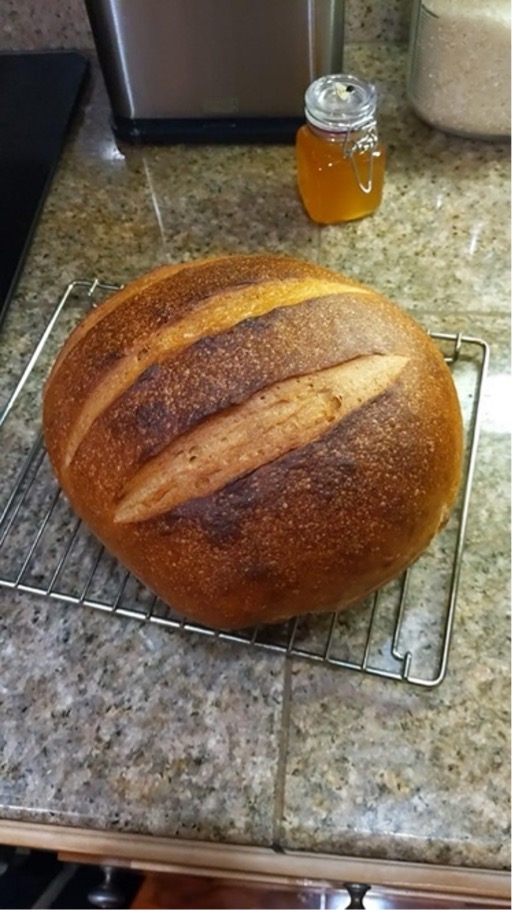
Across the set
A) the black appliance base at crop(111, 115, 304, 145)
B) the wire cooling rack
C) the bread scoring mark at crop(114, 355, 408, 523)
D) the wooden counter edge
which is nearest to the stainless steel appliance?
the black appliance base at crop(111, 115, 304, 145)

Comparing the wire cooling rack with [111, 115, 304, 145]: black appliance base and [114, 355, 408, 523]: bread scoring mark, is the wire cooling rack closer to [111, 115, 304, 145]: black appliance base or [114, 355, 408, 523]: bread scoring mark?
[114, 355, 408, 523]: bread scoring mark

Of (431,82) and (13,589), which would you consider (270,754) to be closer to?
(13,589)

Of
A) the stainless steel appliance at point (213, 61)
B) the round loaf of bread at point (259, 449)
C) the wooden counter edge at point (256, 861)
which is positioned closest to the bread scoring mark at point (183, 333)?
the round loaf of bread at point (259, 449)

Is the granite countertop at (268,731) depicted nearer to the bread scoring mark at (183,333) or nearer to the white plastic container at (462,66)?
the bread scoring mark at (183,333)

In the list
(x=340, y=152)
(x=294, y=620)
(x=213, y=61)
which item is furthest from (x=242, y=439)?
(x=213, y=61)

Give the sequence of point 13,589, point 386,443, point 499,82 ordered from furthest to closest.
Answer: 1. point 499,82
2. point 13,589
3. point 386,443

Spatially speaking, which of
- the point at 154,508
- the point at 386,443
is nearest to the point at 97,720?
the point at 154,508
